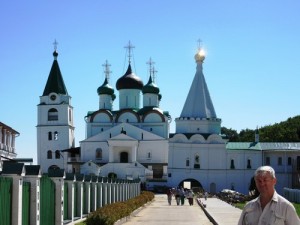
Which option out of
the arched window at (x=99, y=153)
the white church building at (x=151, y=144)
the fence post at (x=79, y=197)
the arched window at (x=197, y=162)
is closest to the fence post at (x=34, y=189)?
the fence post at (x=79, y=197)

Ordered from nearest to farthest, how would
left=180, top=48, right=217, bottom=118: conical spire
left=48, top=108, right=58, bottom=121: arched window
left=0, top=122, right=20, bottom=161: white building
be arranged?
left=0, top=122, right=20, bottom=161: white building, left=180, top=48, right=217, bottom=118: conical spire, left=48, top=108, right=58, bottom=121: arched window

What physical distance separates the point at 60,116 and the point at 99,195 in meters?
48.1

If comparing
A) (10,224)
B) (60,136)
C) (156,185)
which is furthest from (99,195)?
(60,136)

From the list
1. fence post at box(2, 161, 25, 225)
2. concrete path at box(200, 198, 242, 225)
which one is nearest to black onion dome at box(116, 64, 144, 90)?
concrete path at box(200, 198, 242, 225)

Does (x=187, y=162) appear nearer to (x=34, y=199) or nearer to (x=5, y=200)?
(x=34, y=199)

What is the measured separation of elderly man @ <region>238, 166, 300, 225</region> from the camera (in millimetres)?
5383

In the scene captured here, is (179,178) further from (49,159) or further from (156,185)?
(49,159)

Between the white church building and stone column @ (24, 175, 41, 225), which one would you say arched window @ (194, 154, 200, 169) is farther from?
stone column @ (24, 175, 41, 225)

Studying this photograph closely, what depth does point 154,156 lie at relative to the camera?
71125 mm

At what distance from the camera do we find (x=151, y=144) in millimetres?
71125

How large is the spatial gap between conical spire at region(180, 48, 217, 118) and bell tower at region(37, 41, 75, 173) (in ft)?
48.9

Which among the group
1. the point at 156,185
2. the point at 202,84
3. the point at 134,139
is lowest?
the point at 156,185

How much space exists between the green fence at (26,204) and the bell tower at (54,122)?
58.7 metres

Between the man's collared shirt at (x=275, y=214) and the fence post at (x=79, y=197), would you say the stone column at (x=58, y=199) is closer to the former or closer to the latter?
the fence post at (x=79, y=197)
